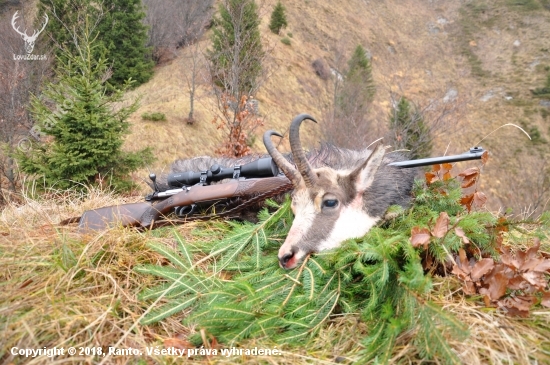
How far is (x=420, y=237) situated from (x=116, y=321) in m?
2.14

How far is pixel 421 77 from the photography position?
41.4 metres

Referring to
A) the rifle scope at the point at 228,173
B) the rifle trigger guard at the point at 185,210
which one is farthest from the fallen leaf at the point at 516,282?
the rifle trigger guard at the point at 185,210

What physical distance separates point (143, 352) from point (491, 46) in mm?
59365

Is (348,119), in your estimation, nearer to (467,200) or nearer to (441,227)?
(467,200)

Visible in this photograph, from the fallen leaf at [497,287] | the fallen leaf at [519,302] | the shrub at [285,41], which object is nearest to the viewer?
the fallen leaf at [519,302]

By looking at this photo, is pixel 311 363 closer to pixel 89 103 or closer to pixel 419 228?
pixel 419 228

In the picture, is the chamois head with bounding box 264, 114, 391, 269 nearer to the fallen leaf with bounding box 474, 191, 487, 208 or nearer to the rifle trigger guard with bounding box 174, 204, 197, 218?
the fallen leaf with bounding box 474, 191, 487, 208

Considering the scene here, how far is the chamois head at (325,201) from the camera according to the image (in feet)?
10.7

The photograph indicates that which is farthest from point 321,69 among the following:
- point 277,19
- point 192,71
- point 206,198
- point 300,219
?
point 300,219

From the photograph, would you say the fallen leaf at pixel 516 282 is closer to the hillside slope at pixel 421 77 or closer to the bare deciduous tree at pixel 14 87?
the bare deciduous tree at pixel 14 87

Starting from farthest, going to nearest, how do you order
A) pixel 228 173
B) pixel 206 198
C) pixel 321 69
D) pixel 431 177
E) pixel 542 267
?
pixel 321 69 → pixel 228 173 → pixel 206 198 → pixel 431 177 → pixel 542 267

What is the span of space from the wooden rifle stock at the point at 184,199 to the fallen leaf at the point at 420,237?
174 centimetres

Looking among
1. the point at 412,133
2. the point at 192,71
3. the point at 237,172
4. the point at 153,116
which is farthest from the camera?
the point at 192,71

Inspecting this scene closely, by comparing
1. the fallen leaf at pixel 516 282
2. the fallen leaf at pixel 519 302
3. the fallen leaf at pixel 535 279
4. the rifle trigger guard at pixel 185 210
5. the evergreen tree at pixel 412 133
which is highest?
the fallen leaf at pixel 535 279
